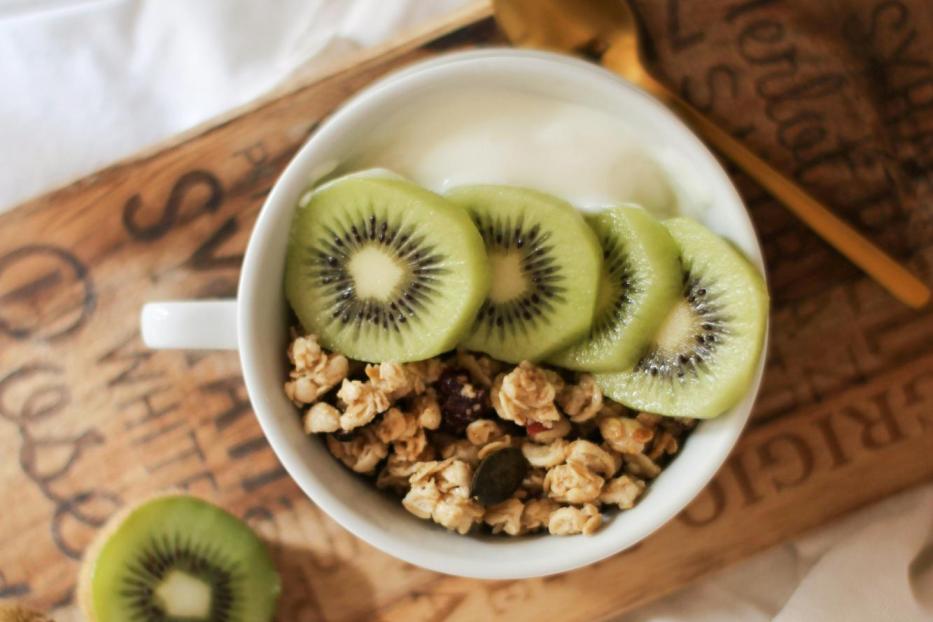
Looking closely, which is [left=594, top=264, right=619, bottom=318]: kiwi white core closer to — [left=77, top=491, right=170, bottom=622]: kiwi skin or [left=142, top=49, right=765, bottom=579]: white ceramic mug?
[left=142, top=49, right=765, bottom=579]: white ceramic mug

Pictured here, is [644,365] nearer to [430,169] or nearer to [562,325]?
[562,325]

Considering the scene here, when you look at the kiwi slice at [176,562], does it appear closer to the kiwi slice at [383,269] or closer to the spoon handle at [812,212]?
the kiwi slice at [383,269]

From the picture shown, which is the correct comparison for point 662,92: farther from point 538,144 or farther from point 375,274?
point 375,274

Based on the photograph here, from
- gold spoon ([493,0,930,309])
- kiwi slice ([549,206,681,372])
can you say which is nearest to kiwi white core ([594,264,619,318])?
kiwi slice ([549,206,681,372])

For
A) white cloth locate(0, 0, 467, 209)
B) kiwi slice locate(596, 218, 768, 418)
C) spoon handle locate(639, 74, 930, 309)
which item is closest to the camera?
kiwi slice locate(596, 218, 768, 418)

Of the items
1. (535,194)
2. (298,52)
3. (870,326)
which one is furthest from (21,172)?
(870,326)

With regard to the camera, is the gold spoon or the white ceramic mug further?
the gold spoon

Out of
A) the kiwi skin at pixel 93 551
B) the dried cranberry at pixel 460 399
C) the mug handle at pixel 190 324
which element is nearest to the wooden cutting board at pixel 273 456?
the kiwi skin at pixel 93 551

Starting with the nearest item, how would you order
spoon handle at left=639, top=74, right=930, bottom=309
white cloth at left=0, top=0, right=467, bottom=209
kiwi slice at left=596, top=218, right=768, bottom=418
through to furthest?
kiwi slice at left=596, top=218, right=768, bottom=418, spoon handle at left=639, top=74, right=930, bottom=309, white cloth at left=0, top=0, right=467, bottom=209

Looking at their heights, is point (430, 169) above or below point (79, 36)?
below
